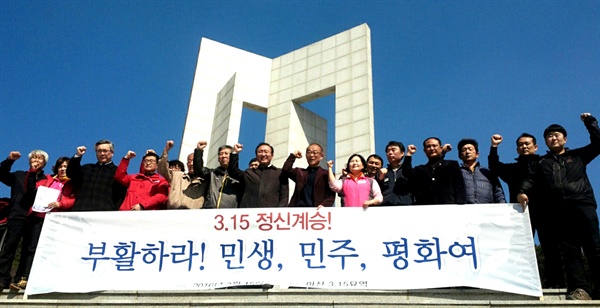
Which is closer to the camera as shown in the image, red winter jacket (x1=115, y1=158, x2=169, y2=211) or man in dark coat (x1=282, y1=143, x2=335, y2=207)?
man in dark coat (x1=282, y1=143, x2=335, y2=207)

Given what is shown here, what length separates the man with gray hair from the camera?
5.81 meters

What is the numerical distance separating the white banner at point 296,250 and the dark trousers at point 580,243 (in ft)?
1.04

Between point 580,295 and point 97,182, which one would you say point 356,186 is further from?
point 97,182

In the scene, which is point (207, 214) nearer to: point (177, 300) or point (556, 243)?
point (177, 300)

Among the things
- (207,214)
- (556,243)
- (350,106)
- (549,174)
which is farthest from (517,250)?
(350,106)

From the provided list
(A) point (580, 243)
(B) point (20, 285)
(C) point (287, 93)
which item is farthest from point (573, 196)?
(C) point (287, 93)

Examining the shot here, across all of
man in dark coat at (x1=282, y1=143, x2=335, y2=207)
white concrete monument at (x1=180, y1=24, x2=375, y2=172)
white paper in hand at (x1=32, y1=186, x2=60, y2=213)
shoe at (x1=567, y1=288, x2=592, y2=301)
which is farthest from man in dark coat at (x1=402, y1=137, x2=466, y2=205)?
white concrete monument at (x1=180, y1=24, x2=375, y2=172)

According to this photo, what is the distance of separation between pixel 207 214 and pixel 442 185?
2.40m

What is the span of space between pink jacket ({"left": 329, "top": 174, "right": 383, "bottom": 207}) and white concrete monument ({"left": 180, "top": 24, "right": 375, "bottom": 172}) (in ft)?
26.6

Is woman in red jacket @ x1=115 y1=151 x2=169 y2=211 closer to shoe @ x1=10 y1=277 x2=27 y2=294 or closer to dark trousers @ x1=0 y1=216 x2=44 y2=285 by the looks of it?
dark trousers @ x1=0 y1=216 x2=44 y2=285

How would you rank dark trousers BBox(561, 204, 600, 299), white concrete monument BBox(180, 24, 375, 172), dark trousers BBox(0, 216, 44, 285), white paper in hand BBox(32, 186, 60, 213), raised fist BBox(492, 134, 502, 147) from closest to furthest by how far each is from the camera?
dark trousers BBox(561, 204, 600, 299) → dark trousers BBox(0, 216, 44, 285) → raised fist BBox(492, 134, 502, 147) → white paper in hand BBox(32, 186, 60, 213) → white concrete monument BBox(180, 24, 375, 172)

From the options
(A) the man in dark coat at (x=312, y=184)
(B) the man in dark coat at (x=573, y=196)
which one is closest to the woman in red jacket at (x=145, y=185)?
(A) the man in dark coat at (x=312, y=184)

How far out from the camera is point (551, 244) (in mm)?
4984

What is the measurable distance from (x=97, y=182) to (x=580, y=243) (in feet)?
→ 16.3
